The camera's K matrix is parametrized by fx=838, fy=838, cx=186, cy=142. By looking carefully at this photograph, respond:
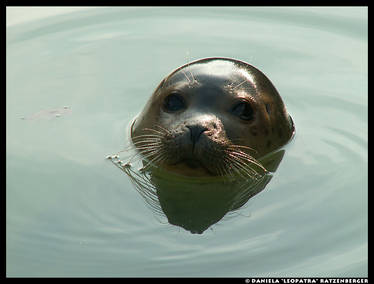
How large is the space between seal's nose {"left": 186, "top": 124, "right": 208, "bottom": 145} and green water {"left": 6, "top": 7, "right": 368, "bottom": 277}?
2.19 ft

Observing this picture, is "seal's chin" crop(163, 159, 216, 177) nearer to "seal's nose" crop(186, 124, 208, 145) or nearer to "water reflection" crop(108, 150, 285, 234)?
"water reflection" crop(108, 150, 285, 234)

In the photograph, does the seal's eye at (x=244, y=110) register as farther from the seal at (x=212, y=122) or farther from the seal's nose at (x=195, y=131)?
the seal's nose at (x=195, y=131)

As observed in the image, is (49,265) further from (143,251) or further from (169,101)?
(169,101)

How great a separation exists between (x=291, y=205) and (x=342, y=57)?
3716 millimetres

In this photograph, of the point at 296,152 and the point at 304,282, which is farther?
the point at 296,152

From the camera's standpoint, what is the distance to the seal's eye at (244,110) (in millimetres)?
7133

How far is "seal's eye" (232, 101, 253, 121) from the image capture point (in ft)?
23.4

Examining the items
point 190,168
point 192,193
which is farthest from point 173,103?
point 192,193

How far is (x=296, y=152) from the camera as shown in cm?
762

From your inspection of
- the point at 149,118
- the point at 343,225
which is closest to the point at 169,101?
the point at 149,118

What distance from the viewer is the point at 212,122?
6.78 m

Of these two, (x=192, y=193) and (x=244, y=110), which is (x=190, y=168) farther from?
(x=244, y=110)

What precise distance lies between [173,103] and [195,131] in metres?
0.69

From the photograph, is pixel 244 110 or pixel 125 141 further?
pixel 125 141
